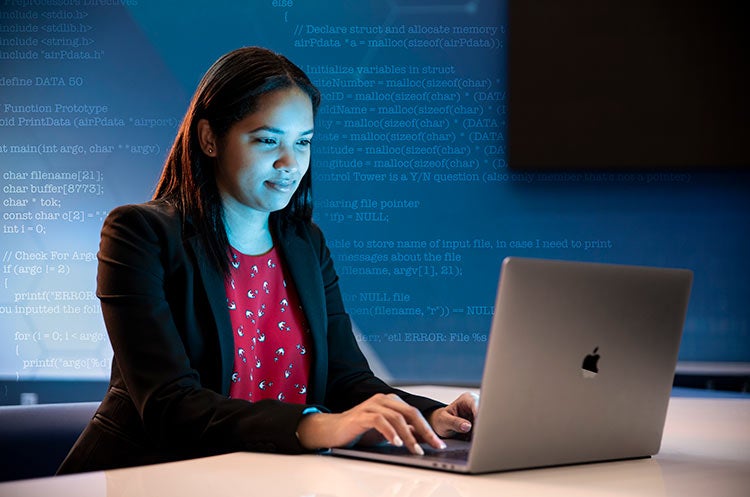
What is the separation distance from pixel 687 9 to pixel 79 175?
2712 mm

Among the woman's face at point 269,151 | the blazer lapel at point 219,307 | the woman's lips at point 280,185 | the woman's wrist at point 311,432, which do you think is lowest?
the woman's wrist at point 311,432

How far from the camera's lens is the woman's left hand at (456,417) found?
55.9 inches

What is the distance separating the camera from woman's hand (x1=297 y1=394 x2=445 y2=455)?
3.94ft

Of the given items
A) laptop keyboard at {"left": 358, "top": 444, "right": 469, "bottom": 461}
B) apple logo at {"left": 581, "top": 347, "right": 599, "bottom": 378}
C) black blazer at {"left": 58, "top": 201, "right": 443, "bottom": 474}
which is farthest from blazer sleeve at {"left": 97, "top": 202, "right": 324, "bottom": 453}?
apple logo at {"left": 581, "top": 347, "right": 599, "bottom": 378}

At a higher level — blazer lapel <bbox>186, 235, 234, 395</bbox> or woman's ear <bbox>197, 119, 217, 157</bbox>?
woman's ear <bbox>197, 119, 217, 157</bbox>

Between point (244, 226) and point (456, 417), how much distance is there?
0.60 meters

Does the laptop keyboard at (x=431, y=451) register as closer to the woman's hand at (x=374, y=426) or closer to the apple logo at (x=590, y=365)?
the woman's hand at (x=374, y=426)

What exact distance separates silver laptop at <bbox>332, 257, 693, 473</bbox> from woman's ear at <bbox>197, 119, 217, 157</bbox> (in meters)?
0.73

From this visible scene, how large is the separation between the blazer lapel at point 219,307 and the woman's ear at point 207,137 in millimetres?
213

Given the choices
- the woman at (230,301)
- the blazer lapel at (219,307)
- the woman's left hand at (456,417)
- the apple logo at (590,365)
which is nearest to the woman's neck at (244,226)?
the woman at (230,301)

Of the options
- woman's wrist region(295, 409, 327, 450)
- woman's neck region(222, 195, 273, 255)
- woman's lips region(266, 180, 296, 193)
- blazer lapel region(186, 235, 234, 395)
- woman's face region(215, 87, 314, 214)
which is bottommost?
woman's wrist region(295, 409, 327, 450)

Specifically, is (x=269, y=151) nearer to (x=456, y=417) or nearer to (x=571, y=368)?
(x=456, y=417)

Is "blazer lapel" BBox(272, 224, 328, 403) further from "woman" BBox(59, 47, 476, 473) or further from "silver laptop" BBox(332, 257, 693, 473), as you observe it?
"silver laptop" BBox(332, 257, 693, 473)

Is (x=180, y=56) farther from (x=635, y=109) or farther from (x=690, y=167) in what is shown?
(x=690, y=167)
